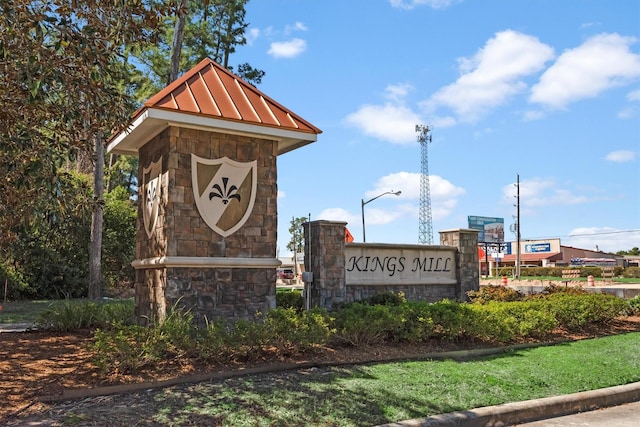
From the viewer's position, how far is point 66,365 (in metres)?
6.90

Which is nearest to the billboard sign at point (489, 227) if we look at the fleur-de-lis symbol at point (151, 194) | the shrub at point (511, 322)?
the shrub at point (511, 322)

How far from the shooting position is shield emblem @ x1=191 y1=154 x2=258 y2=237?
8.77 m

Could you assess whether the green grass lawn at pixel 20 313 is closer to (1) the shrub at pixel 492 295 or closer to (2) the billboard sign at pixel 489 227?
(1) the shrub at pixel 492 295

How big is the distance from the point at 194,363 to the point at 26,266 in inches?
746

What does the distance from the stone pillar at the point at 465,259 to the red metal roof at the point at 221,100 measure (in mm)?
5136

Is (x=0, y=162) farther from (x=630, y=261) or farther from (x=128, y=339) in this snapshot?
(x=630, y=261)

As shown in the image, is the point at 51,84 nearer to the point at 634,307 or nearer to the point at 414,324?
the point at 414,324

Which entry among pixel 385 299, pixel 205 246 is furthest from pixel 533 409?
pixel 205 246

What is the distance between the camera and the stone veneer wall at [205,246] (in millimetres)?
8477

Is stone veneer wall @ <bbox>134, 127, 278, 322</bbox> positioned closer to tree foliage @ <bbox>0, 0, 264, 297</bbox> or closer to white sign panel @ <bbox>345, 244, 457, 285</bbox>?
tree foliage @ <bbox>0, 0, 264, 297</bbox>

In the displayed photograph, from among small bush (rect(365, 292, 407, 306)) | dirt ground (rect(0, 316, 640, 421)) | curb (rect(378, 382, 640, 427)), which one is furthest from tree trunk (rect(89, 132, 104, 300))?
curb (rect(378, 382, 640, 427))

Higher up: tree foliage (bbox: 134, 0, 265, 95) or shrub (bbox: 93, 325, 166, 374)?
tree foliage (bbox: 134, 0, 265, 95)

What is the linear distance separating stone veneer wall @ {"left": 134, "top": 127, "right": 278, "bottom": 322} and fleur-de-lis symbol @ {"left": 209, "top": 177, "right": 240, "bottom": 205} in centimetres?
35

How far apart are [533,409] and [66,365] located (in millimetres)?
5611
